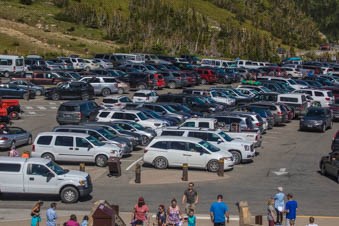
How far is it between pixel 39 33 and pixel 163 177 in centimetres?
7055

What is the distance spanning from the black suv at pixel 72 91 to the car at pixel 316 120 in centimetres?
1715

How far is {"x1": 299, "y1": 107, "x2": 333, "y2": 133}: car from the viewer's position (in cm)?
4459

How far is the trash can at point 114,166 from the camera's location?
1188 inches

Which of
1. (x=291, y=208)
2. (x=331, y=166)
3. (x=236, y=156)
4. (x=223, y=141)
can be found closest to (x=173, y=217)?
(x=291, y=208)

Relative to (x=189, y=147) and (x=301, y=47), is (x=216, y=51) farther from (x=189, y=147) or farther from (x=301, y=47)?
(x=189, y=147)

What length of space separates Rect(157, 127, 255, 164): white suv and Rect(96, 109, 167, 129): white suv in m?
5.48

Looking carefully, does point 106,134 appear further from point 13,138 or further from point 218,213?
point 218,213

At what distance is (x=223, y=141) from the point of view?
1336 inches

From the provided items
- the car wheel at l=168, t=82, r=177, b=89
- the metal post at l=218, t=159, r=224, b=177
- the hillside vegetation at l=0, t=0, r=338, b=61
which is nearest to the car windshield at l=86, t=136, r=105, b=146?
the metal post at l=218, t=159, r=224, b=177

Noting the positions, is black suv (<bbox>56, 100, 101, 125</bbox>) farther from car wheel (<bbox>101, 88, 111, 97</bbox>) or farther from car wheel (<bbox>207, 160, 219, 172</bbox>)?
car wheel (<bbox>101, 88, 111, 97</bbox>)

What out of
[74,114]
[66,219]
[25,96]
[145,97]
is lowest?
[66,219]

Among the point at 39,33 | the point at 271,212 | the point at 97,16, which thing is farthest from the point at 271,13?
the point at 271,212

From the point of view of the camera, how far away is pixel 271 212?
69.5 ft

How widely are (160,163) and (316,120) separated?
15633 mm
